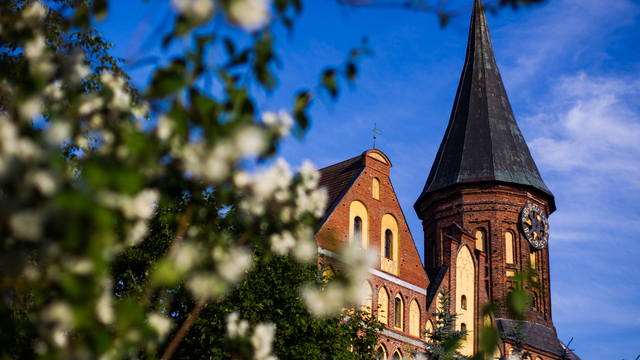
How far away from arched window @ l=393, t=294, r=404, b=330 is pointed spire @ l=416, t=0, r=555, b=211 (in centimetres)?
1446

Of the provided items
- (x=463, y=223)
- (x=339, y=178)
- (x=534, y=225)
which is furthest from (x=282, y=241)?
(x=534, y=225)

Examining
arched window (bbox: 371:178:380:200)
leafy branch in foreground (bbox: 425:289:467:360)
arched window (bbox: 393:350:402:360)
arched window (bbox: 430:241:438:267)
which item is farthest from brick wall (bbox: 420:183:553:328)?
arched window (bbox: 393:350:402:360)

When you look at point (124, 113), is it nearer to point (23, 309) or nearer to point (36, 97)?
point (36, 97)

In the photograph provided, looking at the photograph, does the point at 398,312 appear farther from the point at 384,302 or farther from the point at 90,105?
the point at 90,105

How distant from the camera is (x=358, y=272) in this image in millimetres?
3215

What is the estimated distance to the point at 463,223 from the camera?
33.8 metres

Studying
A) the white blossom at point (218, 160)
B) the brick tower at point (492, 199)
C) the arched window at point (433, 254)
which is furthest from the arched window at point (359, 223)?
the white blossom at point (218, 160)

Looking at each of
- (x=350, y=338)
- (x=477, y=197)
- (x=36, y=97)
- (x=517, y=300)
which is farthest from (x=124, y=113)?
(x=477, y=197)

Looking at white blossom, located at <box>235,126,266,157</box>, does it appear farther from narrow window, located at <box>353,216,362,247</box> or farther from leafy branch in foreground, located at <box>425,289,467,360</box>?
leafy branch in foreground, located at <box>425,289,467,360</box>

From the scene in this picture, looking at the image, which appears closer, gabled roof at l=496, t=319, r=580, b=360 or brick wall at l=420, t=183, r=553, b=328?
gabled roof at l=496, t=319, r=580, b=360

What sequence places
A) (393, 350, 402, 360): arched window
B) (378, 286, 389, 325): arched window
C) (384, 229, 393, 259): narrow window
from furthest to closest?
1. (384, 229, 393, 259): narrow window
2. (393, 350, 402, 360): arched window
3. (378, 286, 389, 325): arched window

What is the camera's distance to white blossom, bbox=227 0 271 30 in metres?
2.07

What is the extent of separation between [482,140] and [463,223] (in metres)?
5.42

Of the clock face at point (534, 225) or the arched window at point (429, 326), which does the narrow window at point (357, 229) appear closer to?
the arched window at point (429, 326)
